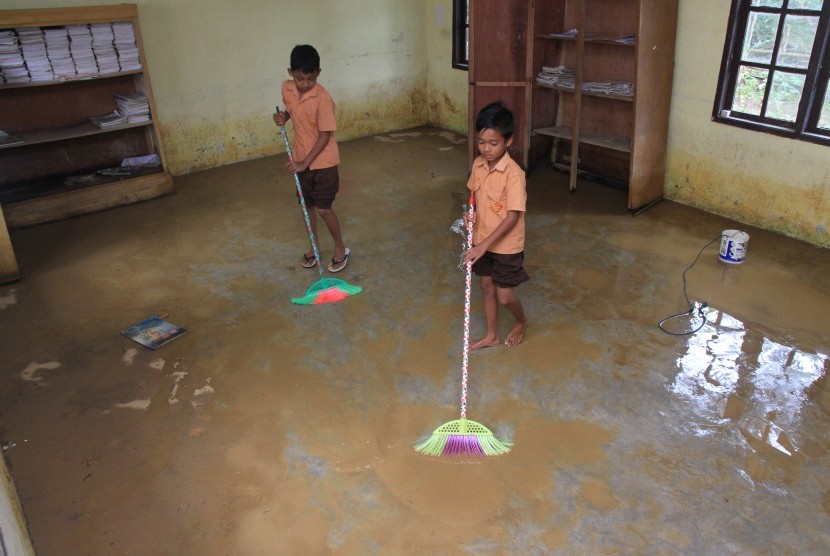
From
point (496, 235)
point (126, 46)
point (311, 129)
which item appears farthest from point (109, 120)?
point (496, 235)

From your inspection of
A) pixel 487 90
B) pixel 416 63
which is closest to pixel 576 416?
pixel 487 90

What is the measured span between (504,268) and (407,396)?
796mm

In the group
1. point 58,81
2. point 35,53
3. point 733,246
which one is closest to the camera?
point 733,246

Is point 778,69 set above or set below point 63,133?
above

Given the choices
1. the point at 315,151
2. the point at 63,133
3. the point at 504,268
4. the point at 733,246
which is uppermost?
the point at 315,151

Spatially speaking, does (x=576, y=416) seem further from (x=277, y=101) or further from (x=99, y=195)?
(x=277, y=101)

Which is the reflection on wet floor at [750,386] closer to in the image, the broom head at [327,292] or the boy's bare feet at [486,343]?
the boy's bare feet at [486,343]

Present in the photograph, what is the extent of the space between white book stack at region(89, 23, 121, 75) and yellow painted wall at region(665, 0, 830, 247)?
4.43 m

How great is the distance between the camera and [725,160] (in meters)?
4.95

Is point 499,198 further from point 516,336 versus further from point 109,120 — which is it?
point 109,120

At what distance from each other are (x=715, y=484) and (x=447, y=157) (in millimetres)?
4642

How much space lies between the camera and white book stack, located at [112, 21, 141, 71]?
516cm

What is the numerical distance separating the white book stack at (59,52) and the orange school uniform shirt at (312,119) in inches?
86.5

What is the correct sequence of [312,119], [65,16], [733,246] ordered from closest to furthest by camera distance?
[312,119]
[733,246]
[65,16]
